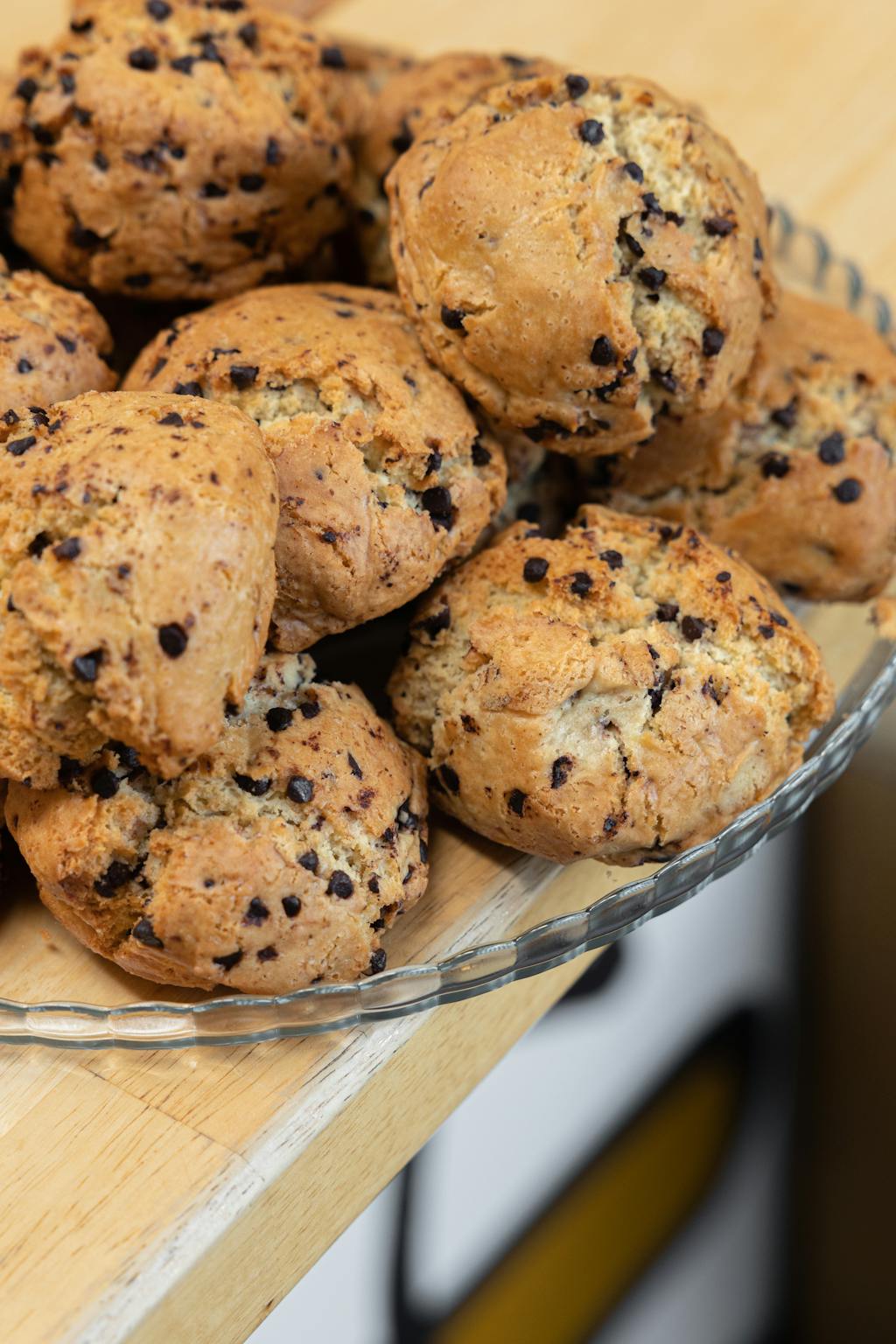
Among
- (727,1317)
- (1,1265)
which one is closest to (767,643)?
(1,1265)

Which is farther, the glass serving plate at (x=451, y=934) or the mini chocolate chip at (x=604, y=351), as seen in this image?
the mini chocolate chip at (x=604, y=351)

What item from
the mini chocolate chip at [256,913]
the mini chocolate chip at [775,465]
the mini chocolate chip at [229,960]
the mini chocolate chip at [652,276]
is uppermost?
the mini chocolate chip at [652,276]

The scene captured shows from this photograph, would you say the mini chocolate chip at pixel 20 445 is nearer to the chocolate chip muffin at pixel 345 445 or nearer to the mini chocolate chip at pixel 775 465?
the chocolate chip muffin at pixel 345 445

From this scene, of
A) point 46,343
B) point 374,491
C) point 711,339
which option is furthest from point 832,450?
point 46,343

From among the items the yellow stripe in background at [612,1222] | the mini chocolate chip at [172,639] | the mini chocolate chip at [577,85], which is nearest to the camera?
the mini chocolate chip at [172,639]

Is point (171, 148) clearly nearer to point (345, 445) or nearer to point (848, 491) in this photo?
point (345, 445)

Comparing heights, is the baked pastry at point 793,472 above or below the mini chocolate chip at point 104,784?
above

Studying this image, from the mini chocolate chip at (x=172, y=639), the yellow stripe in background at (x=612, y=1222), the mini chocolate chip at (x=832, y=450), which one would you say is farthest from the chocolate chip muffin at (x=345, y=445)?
the yellow stripe in background at (x=612, y=1222)

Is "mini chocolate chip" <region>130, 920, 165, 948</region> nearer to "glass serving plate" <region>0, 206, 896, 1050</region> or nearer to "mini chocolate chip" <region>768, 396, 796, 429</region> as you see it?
"glass serving plate" <region>0, 206, 896, 1050</region>
